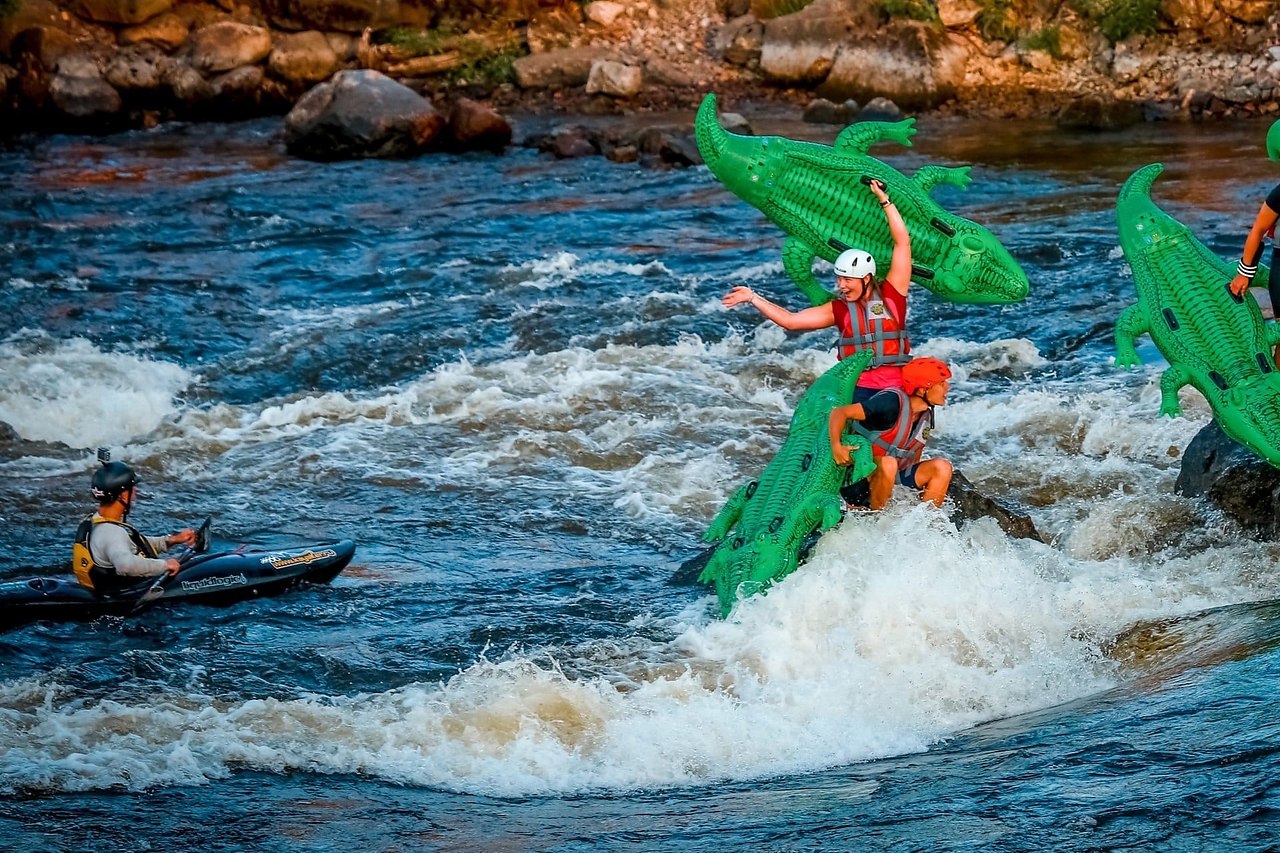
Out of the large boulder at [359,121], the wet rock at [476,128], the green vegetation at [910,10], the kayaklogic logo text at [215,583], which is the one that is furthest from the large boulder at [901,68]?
the kayaklogic logo text at [215,583]

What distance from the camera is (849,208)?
8586 mm

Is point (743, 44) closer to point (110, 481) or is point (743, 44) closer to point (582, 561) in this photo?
point (582, 561)

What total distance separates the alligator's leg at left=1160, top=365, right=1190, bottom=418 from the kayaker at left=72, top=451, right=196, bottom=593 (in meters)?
5.67

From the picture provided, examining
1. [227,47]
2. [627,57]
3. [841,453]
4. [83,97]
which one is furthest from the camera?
[627,57]

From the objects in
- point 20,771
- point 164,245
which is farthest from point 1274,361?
point 164,245

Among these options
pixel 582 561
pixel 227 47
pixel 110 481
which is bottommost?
pixel 582 561

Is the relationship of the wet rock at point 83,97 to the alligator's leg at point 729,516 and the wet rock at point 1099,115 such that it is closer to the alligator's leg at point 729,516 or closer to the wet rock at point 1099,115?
the wet rock at point 1099,115

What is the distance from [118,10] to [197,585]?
19249 mm

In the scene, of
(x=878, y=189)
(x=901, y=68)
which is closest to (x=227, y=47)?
(x=901, y=68)

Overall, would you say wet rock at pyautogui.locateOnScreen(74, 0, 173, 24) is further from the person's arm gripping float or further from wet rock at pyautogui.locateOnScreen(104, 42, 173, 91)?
the person's arm gripping float

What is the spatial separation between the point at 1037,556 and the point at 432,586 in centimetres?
350

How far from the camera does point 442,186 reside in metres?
20.3

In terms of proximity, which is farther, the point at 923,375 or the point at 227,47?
the point at 227,47

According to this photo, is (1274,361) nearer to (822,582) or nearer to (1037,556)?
(1037,556)
